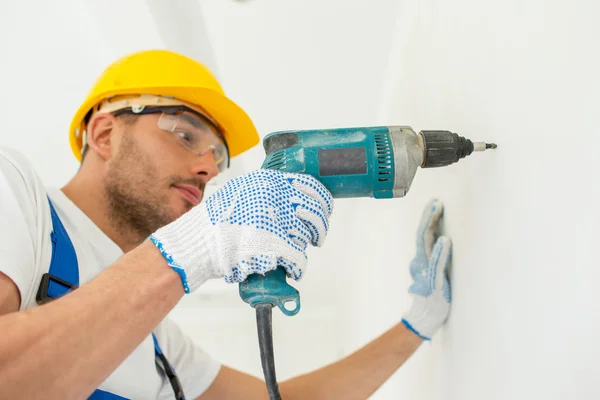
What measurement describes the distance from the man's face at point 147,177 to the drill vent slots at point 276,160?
561mm

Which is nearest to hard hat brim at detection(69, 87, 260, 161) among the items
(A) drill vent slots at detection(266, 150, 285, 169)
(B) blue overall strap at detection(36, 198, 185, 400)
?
(B) blue overall strap at detection(36, 198, 185, 400)

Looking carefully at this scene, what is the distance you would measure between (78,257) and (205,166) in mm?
498

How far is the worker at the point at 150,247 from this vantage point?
2.31 feet

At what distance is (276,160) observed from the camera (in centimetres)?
99

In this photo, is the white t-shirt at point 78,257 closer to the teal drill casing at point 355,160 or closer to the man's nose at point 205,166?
the man's nose at point 205,166

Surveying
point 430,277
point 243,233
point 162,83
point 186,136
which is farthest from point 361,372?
point 162,83

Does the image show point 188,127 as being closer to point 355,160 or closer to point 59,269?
point 59,269

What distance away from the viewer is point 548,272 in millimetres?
691

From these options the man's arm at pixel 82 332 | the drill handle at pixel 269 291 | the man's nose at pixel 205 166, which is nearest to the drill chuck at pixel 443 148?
the drill handle at pixel 269 291

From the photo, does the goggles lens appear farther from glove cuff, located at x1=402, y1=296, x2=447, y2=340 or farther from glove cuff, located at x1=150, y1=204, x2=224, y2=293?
glove cuff, located at x1=402, y1=296, x2=447, y2=340

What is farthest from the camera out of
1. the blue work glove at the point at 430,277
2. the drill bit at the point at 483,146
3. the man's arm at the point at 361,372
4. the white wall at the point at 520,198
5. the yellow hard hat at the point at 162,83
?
the yellow hard hat at the point at 162,83

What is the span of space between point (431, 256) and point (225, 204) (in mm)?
636

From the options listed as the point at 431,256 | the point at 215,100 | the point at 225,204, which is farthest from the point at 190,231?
the point at 215,100

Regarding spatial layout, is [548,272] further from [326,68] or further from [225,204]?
[326,68]
